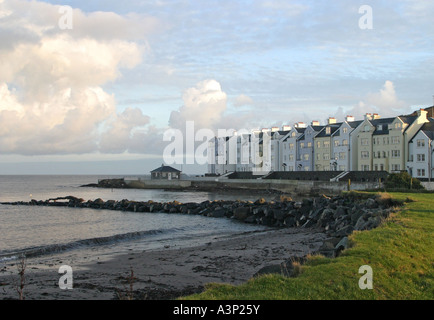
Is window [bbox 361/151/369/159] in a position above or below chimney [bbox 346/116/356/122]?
below

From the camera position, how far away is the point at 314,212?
3167 centimetres

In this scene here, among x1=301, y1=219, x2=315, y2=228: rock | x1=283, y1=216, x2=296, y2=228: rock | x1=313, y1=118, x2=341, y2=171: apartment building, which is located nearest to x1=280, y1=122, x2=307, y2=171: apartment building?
x1=313, y1=118, x2=341, y2=171: apartment building

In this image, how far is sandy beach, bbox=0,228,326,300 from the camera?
12.7m

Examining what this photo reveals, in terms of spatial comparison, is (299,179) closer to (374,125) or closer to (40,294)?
(374,125)

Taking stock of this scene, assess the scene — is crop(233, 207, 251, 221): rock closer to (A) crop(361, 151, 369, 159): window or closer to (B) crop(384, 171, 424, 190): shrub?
(B) crop(384, 171, 424, 190): shrub

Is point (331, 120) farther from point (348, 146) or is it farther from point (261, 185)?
point (261, 185)

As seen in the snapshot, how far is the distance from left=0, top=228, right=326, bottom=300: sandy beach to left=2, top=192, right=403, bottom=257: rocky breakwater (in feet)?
9.10

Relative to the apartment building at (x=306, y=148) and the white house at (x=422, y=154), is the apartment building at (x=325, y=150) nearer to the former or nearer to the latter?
the apartment building at (x=306, y=148)

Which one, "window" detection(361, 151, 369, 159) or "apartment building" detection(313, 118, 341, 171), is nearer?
"window" detection(361, 151, 369, 159)

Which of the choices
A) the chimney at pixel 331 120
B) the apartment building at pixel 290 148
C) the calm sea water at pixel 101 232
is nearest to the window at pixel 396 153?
the chimney at pixel 331 120

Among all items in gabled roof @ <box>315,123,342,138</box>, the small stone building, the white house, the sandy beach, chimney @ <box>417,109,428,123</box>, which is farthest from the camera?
the small stone building

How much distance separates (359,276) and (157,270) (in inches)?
327

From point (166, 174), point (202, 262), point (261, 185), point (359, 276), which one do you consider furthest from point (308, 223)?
point (166, 174)

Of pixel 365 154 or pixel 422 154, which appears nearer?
pixel 422 154
